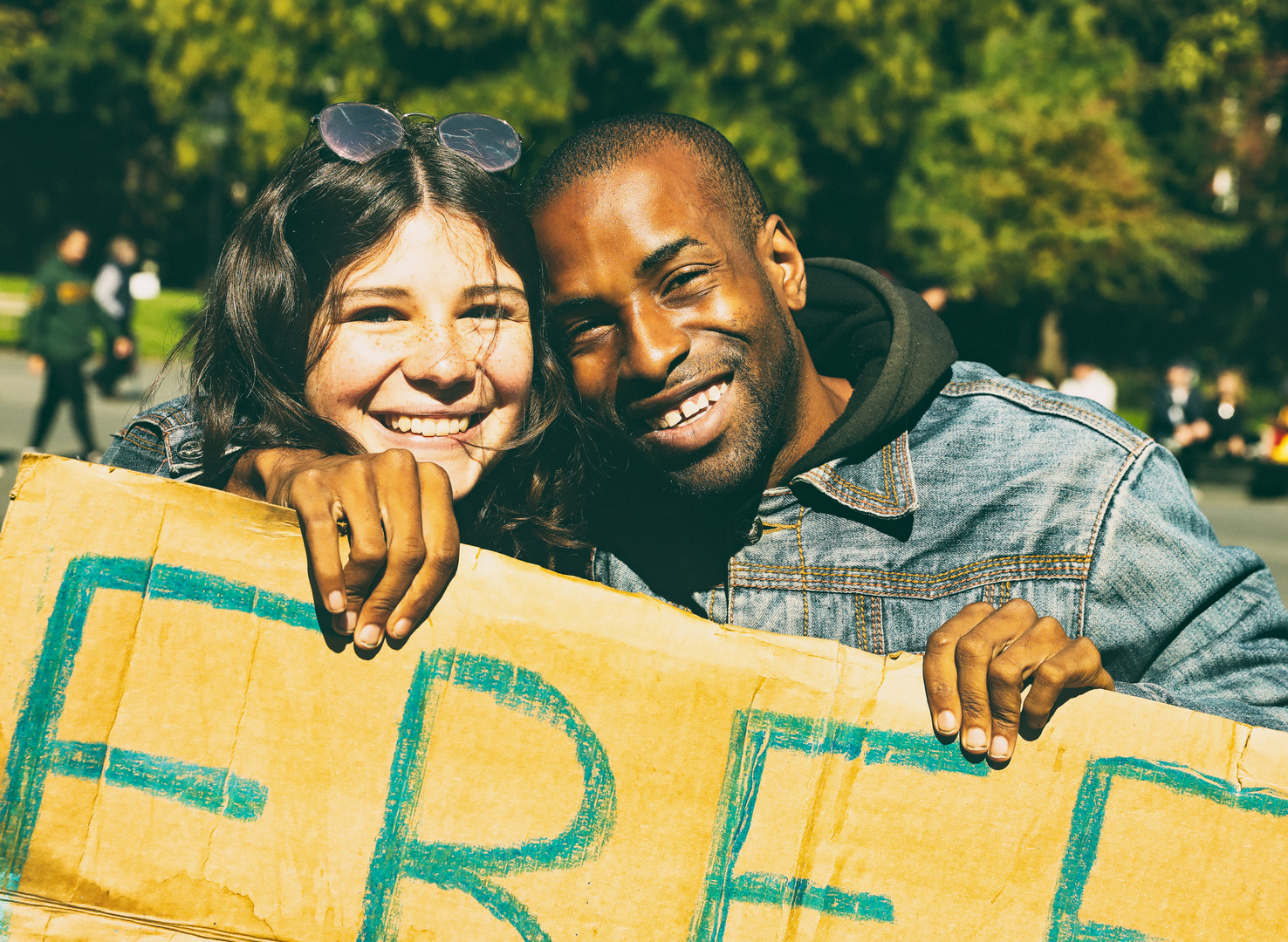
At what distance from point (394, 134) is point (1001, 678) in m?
1.48

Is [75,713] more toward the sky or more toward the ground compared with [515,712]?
more toward the ground

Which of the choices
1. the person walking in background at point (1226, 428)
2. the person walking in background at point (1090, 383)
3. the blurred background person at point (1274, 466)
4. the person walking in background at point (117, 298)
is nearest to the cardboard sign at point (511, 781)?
the person walking in background at point (1090, 383)

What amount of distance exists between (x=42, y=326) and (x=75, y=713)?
9.85m

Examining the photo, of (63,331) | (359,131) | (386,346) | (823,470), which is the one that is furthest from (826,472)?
(63,331)

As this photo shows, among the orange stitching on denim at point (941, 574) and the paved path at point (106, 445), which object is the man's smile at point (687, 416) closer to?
the orange stitching on denim at point (941, 574)

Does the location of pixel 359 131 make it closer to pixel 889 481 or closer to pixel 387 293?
pixel 387 293

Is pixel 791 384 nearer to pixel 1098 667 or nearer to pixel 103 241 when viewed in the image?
pixel 1098 667

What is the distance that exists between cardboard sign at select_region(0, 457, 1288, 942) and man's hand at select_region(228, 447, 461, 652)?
4 cm

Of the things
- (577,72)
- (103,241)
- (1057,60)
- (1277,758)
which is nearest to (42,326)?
(577,72)

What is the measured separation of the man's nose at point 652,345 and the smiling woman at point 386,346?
160 millimetres

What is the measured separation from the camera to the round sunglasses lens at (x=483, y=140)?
2205 mm

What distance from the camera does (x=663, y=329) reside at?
207 cm

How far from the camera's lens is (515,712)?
57.6 inches

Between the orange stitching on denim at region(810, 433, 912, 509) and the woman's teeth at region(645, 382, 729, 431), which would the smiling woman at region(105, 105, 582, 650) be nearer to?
the woman's teeth at region(645, 382, 729, 431)
